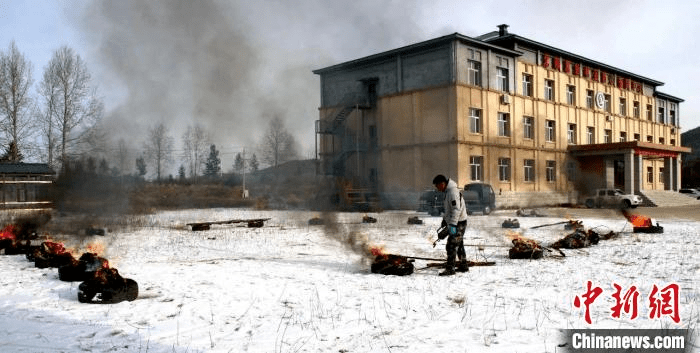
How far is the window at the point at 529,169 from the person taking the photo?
128ft

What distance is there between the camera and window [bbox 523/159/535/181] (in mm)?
39062

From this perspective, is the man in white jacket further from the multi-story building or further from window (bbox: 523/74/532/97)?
window (bbox: 523/74/532/97)

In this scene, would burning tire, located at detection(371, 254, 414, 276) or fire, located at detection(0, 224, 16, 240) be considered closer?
burning tire, located at detection(371, 254, 414, 276)

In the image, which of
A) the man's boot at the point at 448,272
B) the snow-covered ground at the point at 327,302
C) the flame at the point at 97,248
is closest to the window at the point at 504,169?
the snow-covered ground at the point at 327,302

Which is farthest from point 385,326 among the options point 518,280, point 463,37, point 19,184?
point 463,37

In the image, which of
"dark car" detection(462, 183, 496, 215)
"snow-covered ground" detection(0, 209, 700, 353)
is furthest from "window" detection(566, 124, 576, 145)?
"snow-covered ground" detection(0, 209, 700, 353)

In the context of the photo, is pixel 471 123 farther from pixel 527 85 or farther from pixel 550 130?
pixel 550 130

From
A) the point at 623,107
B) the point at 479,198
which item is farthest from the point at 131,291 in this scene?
the point at 623,107

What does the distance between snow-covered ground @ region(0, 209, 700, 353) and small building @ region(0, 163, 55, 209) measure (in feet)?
46.3

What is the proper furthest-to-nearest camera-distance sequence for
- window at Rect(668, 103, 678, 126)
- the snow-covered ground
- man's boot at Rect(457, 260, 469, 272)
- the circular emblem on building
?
window at Rect(668, 103, 678, 126) → the circular emblem on building → man's boot at Rect(457, 260, 469, 272) → the snow-covered ground

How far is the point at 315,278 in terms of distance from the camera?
32.1 ft

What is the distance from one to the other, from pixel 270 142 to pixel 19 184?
1532 cm

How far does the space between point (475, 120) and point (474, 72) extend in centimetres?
334

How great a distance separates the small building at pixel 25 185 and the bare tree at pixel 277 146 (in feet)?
40.9
